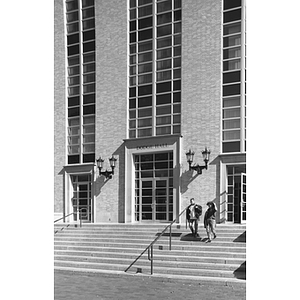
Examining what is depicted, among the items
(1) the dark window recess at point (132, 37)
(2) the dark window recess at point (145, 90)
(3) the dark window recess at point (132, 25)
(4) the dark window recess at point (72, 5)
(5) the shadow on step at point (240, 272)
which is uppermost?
(4) the dark window recess at point (72, 5)

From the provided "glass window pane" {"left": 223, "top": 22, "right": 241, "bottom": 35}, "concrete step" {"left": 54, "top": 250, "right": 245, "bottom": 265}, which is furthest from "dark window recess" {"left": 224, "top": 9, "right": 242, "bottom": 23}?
"concrete step" {"left": 54, "top": 250, "right": 245, "bottom": 265}

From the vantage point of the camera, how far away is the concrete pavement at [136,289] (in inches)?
290

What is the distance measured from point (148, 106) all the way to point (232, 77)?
3410 millimetres

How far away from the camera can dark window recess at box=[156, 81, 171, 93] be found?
1557 cm

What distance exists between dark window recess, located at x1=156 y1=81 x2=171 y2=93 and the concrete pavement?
26.1 feet

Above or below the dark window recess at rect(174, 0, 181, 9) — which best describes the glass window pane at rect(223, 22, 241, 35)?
below

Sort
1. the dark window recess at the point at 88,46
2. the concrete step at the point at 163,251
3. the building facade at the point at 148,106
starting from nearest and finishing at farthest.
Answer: the concrete step at the point at 163,251, the building facade at the point at 148,106, the dark window recess at the point at 88,46

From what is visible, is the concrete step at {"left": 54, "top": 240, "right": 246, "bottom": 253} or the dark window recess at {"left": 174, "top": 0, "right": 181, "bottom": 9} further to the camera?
the dark window recess at {"left": 174, "top": 0, "right": 181, "bottom": 9}

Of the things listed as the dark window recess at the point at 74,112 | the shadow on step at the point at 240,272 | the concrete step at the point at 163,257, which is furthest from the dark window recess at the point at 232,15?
the shadow on step at the point at 240,272

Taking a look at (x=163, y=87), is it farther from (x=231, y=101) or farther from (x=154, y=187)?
(x=154, y=187)

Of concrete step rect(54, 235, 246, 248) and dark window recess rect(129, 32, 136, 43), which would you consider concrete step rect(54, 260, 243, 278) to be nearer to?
concrete step rect(54, 235, 246, 248)

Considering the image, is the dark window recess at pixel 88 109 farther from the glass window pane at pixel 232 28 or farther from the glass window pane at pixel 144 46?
the glass window pane at pixel 232 28
